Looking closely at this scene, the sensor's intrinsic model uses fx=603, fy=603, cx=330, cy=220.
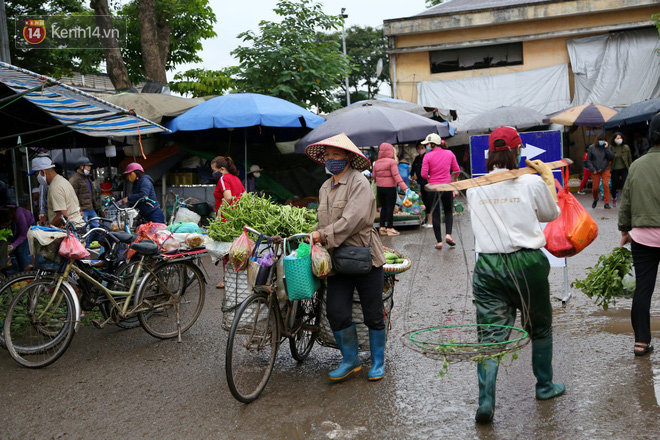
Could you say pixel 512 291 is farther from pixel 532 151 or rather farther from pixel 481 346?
pixel 532 151

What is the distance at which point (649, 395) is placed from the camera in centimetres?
415

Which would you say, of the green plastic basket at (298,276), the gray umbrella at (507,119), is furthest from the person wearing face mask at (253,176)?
the green plastic basket at (298,276)

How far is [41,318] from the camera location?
5.28 metres

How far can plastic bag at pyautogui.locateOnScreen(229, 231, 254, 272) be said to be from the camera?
14.8 feet

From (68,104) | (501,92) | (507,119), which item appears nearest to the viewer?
(68,104)

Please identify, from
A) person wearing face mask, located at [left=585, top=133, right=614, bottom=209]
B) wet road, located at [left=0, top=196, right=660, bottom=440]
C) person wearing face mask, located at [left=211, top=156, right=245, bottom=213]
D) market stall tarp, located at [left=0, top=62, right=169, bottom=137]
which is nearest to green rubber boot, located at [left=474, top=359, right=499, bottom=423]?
wet road, located at [left=0, top=196, right=660, bottom=440]

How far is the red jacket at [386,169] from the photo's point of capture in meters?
11.3

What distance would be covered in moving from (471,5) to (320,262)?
26.8m

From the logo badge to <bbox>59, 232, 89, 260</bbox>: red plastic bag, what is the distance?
35.6 ft

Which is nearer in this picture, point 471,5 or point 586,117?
point 586,117

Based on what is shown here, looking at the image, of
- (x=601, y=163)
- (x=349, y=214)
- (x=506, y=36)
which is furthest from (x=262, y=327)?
(x=506, y=36)

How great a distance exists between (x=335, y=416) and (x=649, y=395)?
85.3 inches

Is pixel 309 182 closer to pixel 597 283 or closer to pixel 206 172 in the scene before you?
pixel 206 172

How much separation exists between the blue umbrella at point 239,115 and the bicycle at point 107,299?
6.47 meters
